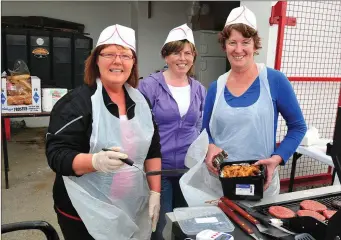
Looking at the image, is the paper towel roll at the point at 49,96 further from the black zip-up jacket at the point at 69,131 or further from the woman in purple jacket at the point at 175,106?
the black zip-up jacket at the point at 69,131

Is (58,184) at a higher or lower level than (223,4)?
lower

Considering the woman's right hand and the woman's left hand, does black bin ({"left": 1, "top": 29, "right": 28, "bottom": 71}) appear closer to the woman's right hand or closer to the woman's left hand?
the woman's right hand

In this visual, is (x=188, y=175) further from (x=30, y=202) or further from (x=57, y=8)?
(x=57, y=8)

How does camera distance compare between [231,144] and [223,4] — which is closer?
[231,144]

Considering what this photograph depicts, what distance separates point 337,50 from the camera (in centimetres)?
287

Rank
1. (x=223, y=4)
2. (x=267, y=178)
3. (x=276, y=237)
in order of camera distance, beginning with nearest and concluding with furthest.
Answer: (x=276, y=237) < (x=267, y=178) < (x=223, y=4)

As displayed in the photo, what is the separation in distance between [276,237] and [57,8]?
16.5ft

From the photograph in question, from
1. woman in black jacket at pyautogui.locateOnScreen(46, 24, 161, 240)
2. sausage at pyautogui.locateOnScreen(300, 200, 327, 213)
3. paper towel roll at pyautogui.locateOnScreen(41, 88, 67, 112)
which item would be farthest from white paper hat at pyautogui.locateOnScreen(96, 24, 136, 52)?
paper towel roll at pyautogui.locateOnScreen(41, 88, 67, 112)

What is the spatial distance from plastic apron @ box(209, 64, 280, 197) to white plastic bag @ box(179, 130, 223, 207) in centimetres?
14

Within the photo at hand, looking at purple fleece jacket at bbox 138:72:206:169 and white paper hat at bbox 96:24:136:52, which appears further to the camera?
purple fleece jacket at bbox 138:72:206:169

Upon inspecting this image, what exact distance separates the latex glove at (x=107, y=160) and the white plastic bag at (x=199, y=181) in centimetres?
30

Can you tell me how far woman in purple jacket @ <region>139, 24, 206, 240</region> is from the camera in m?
1.57

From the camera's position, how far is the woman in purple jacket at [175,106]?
1.57 metres

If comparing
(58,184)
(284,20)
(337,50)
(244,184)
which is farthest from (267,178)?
(337,50)
